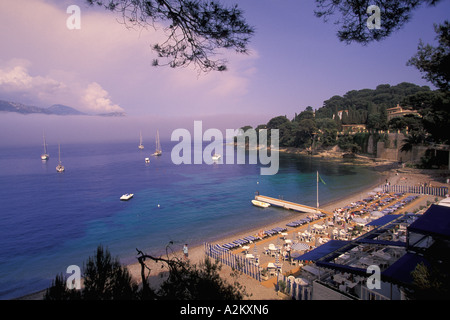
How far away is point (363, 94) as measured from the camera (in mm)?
116812

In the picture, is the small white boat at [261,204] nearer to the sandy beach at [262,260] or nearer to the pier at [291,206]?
the pier at [291,206]

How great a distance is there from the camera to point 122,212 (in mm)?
27375

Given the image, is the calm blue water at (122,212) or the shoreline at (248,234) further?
the calm blue water at (122,212)

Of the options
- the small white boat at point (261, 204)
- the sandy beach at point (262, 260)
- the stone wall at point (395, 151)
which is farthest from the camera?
the stone wall at point (395, 151)

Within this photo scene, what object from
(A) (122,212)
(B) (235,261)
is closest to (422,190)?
(B) (235,261)

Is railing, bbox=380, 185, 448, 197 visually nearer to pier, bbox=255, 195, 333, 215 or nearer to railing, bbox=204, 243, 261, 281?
pier, bbox=255, 195, 333, 215

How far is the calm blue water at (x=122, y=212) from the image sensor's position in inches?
695

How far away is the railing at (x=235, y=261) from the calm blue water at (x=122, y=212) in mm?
4238

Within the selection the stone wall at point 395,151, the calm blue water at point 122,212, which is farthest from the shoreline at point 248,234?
the stone wall at point 395,151

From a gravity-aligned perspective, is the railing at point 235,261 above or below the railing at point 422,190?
below

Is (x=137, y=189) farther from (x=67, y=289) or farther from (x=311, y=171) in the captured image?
(x=67, y=289)

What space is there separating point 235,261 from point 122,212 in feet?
59.5

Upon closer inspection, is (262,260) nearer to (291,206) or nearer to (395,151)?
(291,206)

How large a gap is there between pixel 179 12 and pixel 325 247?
26.5 ft
